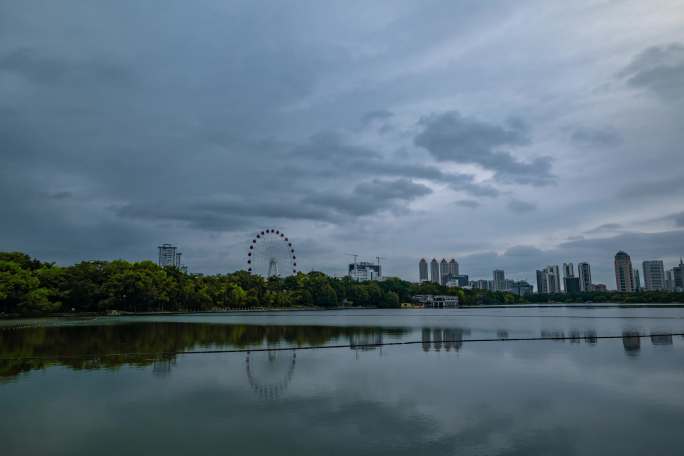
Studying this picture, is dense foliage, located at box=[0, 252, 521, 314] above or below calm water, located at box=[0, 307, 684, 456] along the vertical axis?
above

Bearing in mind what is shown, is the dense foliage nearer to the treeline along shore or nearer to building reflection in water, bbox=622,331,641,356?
the treeline along shore

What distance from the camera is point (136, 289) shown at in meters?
73.0

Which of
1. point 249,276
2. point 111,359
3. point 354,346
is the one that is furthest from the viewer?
point 249,276

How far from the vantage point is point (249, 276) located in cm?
11212

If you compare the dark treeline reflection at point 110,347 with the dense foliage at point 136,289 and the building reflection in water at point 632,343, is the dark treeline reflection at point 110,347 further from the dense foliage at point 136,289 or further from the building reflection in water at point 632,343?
the dense foliage at point 136,289

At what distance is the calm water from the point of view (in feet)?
29.8

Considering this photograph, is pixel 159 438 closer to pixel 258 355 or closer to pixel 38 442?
pixel 38 442

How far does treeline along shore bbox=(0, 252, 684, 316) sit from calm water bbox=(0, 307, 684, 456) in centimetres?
4246

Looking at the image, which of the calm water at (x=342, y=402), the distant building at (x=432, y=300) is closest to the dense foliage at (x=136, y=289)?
the calm water at (x=342, y=402)

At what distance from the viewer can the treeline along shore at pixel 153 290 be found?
57.3 m

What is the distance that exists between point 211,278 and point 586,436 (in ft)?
329

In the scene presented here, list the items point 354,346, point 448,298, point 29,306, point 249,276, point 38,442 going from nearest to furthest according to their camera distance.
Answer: point 38,442 → point 354,346 → point 29,306 → point 249,276 → point 448,298

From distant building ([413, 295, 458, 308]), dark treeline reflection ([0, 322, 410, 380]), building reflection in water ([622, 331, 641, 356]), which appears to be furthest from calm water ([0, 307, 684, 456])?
distant building ([413, 295, 458, 308])

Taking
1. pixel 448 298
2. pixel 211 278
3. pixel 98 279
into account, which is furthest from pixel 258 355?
pixel 448 298
